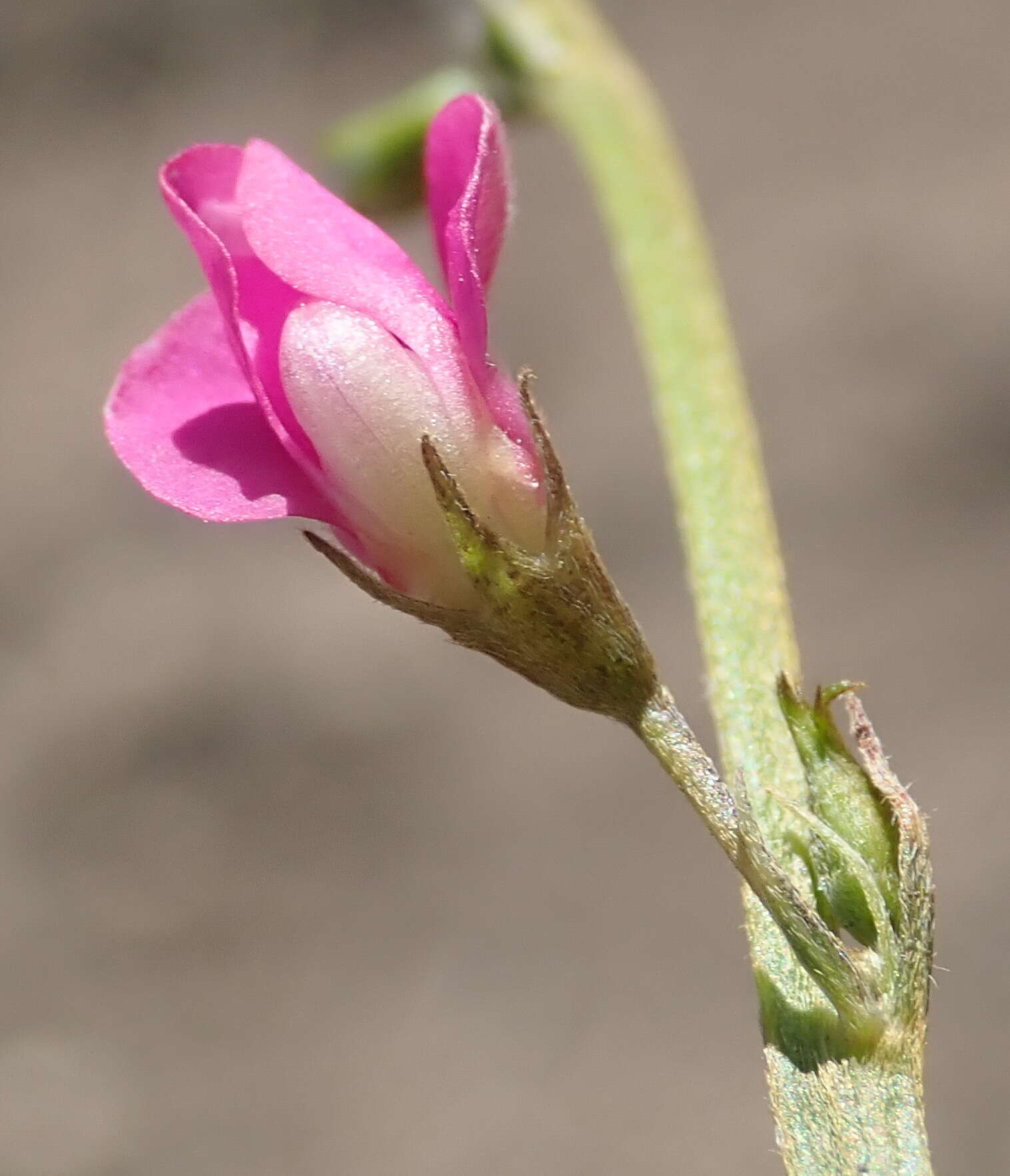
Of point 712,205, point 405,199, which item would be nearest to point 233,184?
point 405,199

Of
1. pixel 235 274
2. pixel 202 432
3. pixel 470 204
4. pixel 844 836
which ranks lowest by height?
pixel 844 836

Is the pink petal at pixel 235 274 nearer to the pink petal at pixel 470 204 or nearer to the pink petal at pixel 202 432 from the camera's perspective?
the pink petal at pixel 202 432

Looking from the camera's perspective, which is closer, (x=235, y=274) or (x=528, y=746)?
(x=235, y=274)

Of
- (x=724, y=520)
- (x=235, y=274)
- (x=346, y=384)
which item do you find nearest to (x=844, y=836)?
(x=724, y=520)

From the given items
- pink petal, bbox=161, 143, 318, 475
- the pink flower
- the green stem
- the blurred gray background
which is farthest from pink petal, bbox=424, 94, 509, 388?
the blurred gray background

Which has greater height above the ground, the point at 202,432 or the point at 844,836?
the point at 202,432

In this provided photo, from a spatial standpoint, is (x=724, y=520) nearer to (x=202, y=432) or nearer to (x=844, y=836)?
(x=844, y=836)

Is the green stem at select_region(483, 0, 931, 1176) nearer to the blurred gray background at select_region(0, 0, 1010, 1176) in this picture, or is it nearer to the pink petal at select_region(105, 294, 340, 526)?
the pink petal at select_region(105, 294, 340, 526)

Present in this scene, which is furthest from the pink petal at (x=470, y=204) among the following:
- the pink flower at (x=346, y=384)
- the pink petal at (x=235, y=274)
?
the pink petal at (x=235, y=274)
